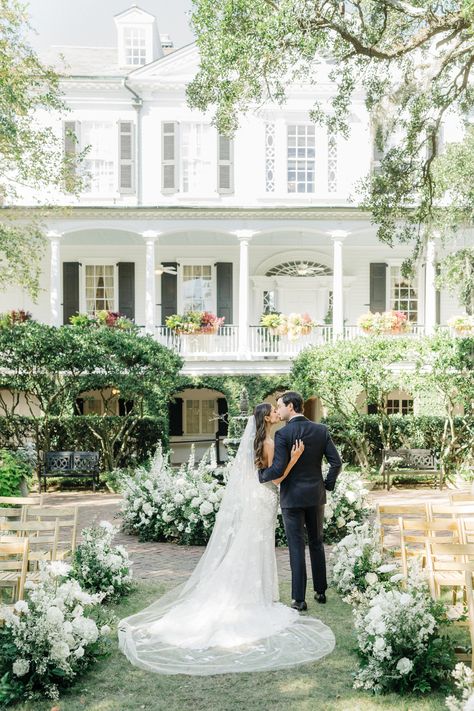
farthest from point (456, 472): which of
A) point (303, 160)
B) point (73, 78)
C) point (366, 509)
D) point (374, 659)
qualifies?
point (73, 78)

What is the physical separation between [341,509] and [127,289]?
1540 centimetres

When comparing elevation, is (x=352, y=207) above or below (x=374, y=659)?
above

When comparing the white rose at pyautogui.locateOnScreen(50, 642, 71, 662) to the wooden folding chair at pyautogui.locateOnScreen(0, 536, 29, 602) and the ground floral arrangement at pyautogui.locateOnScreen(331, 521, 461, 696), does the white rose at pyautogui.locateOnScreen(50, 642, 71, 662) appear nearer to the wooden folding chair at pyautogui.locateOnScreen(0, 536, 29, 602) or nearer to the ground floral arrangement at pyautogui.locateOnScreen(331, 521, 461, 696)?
the wooden folding chair at pyautogui.locateOnScreen(0, 536, 29, 602)

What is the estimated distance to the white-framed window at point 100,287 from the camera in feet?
80.7

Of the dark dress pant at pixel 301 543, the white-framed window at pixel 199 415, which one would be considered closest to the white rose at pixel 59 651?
the dark dress pant at pixel 301 543

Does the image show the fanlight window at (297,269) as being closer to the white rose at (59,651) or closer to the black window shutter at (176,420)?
the black window shutter at (176,420)

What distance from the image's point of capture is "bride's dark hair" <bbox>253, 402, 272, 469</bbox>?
7477 mm

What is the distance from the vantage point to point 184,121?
23.5 m

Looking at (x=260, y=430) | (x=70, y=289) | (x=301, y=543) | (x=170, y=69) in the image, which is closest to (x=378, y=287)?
(x=170, y=69)

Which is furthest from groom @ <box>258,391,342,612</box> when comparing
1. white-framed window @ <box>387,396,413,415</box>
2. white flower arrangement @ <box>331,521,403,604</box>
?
white-framed window @ <box>387,396,413,415</box>

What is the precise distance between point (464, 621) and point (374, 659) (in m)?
1.26

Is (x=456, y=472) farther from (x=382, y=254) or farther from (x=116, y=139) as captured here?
(x=116, y=139)

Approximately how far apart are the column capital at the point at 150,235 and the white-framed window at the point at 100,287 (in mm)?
2480

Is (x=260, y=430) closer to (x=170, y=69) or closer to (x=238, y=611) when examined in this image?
(x=238, y=611)
